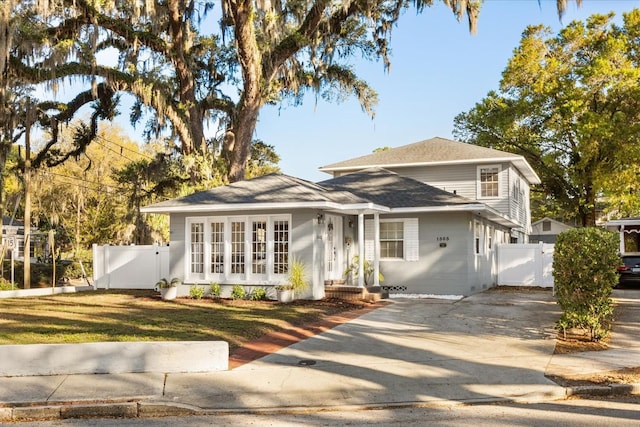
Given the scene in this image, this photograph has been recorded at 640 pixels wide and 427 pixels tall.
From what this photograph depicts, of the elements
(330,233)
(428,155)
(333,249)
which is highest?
(428,155)

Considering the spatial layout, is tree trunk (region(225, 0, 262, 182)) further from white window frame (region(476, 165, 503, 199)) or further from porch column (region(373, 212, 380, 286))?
white window frame (region(476, 165, 503, 199))

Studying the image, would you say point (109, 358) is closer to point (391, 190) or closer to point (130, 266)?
point (130, 266)

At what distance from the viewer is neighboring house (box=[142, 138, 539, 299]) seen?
15648mm

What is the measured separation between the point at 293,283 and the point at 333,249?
7.54 ft

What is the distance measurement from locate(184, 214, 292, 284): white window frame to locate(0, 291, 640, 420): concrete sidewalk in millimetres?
5464

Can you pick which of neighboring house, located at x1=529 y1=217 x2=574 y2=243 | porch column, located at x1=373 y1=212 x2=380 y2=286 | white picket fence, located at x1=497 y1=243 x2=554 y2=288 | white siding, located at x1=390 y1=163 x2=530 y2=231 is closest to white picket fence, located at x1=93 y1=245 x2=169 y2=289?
porch column, located at x1=373 y1=212 x2=380 y2=286

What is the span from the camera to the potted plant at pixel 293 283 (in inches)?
589

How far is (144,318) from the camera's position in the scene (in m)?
12.1

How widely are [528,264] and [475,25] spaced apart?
8.72 m

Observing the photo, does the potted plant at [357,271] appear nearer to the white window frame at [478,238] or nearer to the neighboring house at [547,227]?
the white window frame at [478,238]

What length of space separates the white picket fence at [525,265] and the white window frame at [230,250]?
10.1 meters

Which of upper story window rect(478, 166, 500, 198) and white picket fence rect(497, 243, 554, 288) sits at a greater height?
upper story window rect(478, 166, 500, 198)

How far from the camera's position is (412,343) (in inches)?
374

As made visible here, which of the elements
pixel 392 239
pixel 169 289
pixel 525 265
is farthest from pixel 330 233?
pixel 525 265
